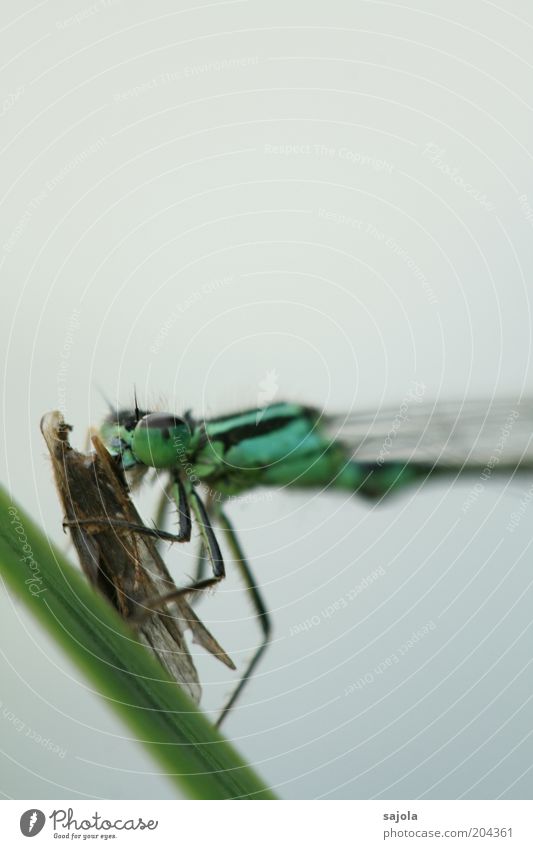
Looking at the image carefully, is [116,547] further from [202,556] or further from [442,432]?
[442,432]

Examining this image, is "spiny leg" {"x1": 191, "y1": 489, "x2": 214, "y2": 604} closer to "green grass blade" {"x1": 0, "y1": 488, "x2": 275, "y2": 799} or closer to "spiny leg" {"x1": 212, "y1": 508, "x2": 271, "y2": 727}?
"spiny leg" {"x1": 212, "y1": 508, "x2": 271, "y2": 727}

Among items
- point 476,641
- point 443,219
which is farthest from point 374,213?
point 476,641

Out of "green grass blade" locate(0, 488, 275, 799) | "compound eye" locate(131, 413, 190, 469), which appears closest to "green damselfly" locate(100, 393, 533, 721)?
"compound eye" locate(131, 413, 190, 469)

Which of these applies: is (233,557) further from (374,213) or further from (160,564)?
(374,213)
